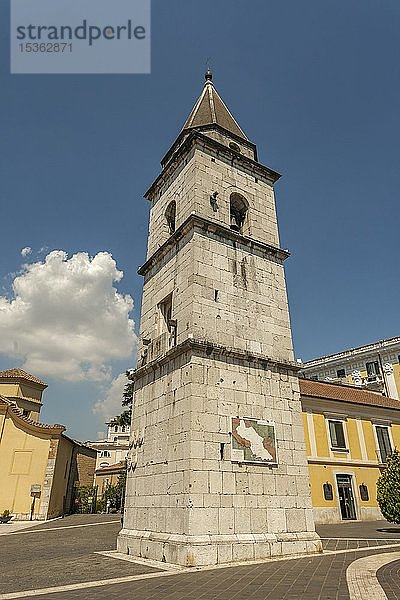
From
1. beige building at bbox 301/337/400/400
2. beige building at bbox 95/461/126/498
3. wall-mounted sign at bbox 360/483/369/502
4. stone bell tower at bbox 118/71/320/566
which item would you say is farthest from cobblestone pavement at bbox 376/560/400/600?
beige building at bbox 95/461/126/498

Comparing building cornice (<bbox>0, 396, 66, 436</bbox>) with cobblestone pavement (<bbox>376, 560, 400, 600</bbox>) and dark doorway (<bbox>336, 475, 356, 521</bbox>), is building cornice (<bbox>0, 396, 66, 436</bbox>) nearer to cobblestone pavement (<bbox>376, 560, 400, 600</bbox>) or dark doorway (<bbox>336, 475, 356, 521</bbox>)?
dark doorway (<bbox>336, 475, 356, 521</bbox>)

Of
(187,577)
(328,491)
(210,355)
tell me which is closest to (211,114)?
(210,355)

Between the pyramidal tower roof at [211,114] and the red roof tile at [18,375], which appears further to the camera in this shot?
the red roof tile at [18,375]

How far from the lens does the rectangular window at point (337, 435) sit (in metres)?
27.3

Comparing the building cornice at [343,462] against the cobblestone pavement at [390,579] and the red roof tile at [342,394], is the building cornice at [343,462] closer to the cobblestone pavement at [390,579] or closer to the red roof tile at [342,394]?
the red roof tile at [342,394]

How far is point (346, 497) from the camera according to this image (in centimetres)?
2652

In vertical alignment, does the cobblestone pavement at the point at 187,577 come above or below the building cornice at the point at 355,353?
below

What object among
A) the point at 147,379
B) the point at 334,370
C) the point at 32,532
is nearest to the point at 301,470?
the point at 147,379

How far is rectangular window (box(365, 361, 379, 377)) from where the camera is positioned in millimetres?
51394

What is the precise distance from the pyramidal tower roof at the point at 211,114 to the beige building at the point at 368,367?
34841 mm

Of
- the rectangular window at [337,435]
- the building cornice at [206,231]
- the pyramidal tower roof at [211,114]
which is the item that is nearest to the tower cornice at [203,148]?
the pyramidal tower roof at [211,114]

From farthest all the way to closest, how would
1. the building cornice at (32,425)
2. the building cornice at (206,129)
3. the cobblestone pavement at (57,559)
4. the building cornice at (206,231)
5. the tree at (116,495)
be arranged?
the tree at (116,495), the building cornice at (32,425), the building cornice at (206,129), the building cornice at (206,231), the cobblestone pavement at (57,559)

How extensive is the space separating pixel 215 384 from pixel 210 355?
93 cm

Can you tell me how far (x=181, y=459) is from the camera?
39.5ft
